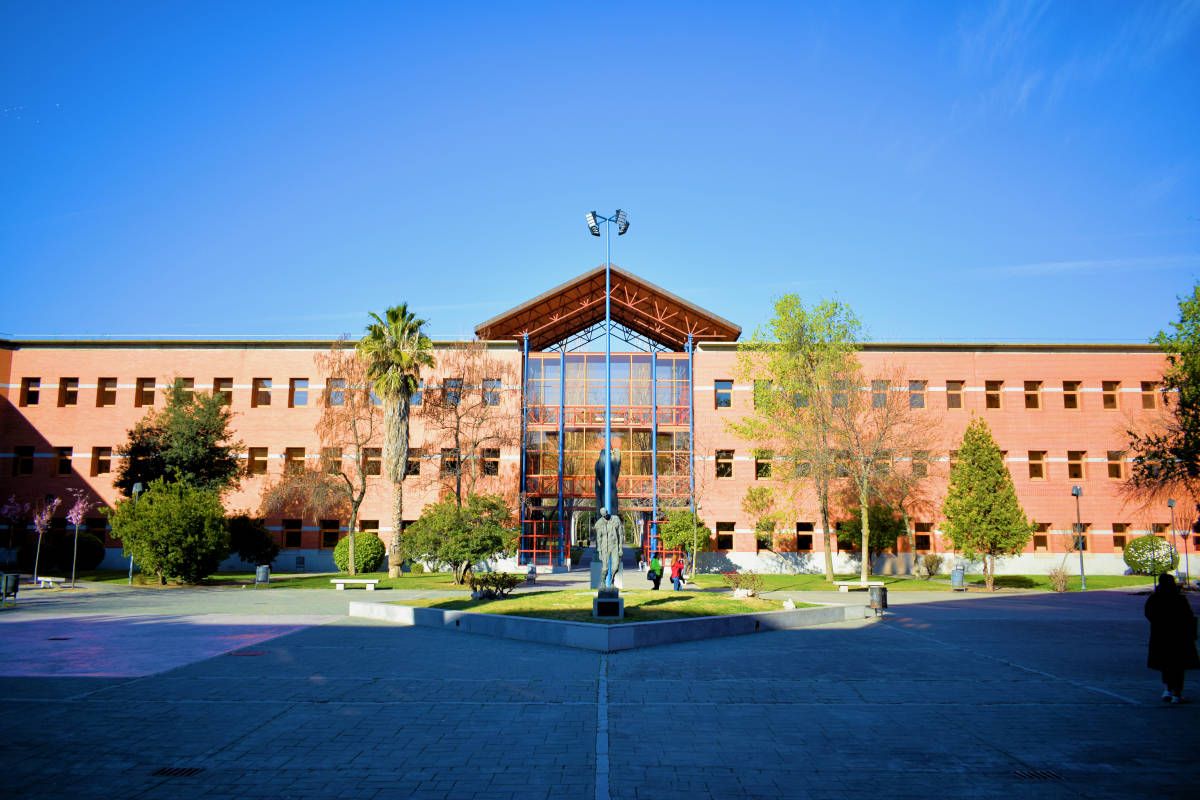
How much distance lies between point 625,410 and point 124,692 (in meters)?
33.9

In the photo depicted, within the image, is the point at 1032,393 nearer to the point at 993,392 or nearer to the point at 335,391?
the point at 993,392

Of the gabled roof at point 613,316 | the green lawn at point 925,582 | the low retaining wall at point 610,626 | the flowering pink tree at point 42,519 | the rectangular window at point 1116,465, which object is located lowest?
the green lawn at point 925,582

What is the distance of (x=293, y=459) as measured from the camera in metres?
43.3

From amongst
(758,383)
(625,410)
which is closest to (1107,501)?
(758,383)

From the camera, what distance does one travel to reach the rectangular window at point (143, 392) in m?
44.4

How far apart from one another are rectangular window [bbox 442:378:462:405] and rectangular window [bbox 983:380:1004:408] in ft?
93.8

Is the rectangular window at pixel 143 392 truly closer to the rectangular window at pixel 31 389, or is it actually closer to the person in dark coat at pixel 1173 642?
the rectangular window at pixel 31 389

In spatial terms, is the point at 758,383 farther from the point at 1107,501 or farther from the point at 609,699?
the point at 609,699

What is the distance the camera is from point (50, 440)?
143 ft

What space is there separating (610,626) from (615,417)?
28.7 m

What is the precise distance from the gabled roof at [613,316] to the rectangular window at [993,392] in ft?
45.7

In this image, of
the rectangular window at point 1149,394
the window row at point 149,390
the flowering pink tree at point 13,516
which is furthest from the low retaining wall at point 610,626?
the rectangular window at point 1149,394

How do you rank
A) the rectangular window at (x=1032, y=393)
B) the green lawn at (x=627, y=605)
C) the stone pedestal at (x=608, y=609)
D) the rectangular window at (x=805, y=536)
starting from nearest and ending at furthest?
the stone pedestal at (x=608, y=609) → the green lawn at (x=627, y=605) → the rectangular window at (x=805, y=536) → the rectangular window at (x=1032, y=393)

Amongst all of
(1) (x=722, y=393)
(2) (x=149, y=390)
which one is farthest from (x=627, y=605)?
(2) (x=149, y=390)
